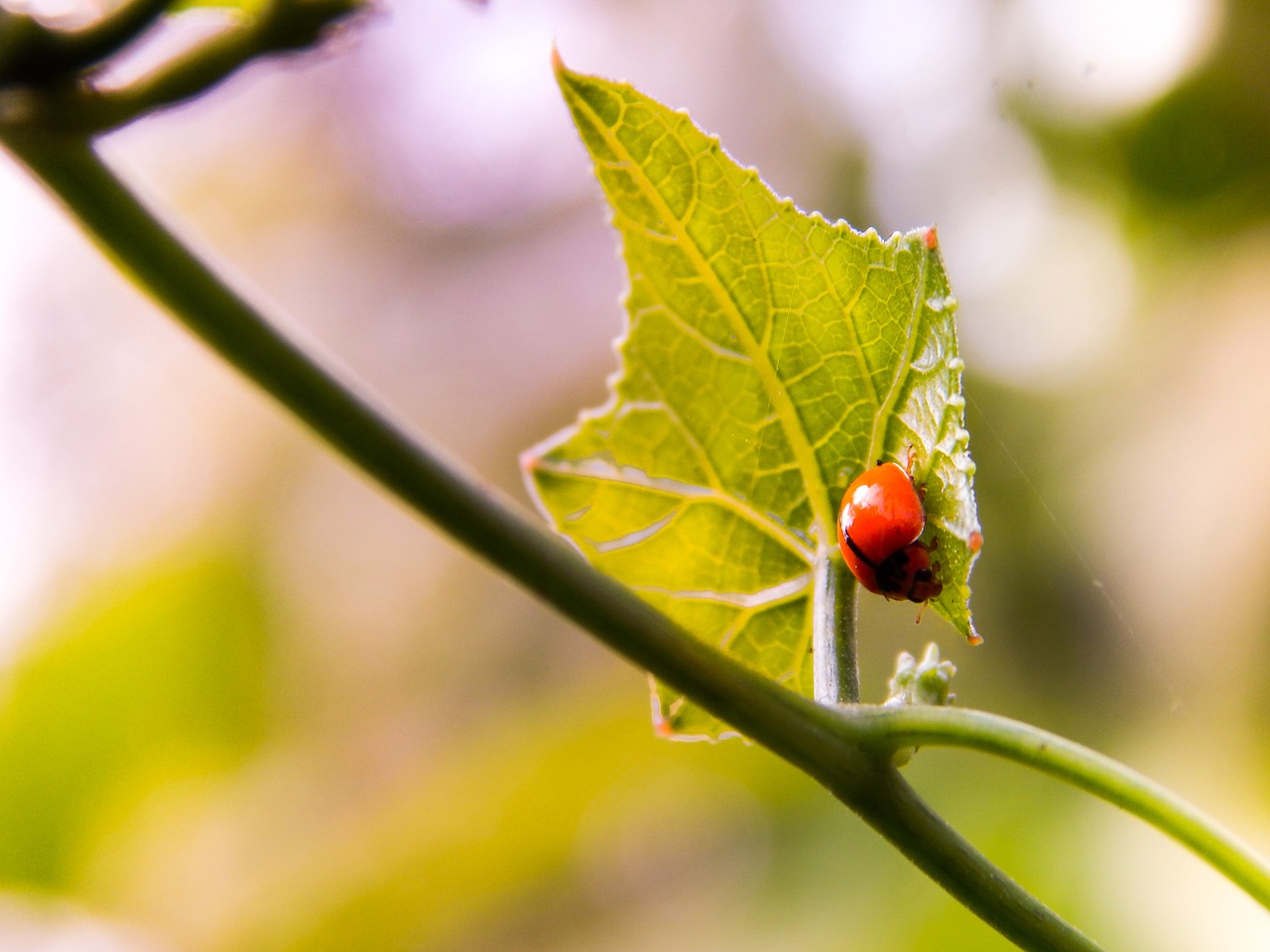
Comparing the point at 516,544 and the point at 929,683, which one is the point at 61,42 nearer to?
the point at 516,544

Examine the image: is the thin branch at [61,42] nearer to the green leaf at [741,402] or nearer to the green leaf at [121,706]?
the green leaf at [741,402]

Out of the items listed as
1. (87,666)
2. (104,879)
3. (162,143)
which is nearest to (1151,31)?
(162,143)

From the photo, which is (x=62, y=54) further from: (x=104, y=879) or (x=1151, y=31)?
(x=104, y=879)

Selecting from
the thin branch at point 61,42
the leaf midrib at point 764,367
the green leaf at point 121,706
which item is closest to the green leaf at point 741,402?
the leaf midrib at point 764,367

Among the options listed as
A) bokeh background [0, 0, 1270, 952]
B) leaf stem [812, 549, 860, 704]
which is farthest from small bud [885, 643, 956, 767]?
bokeh background [0, 0, 1270, 952]

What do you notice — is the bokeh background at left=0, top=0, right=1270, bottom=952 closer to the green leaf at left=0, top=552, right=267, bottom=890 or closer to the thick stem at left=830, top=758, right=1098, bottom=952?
the green leaf at left=0, top=552, right=267, bottom=890
